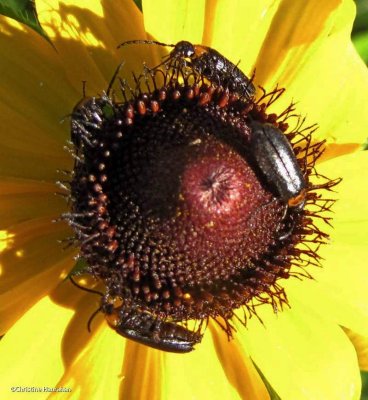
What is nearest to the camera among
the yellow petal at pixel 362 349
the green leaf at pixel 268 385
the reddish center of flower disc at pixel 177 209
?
the reddish center of flower disc at pixel 177 209

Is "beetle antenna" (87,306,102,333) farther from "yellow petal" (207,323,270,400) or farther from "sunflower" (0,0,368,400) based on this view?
"yellow petal" (207,323,270,400)

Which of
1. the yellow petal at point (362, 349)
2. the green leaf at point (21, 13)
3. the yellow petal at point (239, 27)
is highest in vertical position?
the yellow petal at point (239, 27)

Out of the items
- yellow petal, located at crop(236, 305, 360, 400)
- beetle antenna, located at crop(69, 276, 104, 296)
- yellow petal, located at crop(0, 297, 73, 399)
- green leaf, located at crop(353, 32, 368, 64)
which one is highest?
green leaf, located at crop(353, 32, 368, 64)

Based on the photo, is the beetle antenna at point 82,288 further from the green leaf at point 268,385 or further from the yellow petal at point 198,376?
the green leaf at point 268,385

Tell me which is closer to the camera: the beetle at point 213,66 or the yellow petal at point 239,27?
the beetle at point 213,66

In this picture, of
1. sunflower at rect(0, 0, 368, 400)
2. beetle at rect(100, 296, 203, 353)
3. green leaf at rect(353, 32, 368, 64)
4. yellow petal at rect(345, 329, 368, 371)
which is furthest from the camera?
green leaf at rect(353, 32, 368, 64)

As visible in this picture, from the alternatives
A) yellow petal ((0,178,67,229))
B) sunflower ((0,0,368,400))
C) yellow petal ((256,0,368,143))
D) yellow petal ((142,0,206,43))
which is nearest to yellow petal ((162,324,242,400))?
sunflower ((0,0,368,400))

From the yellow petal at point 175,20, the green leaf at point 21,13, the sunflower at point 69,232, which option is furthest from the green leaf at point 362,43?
the green leaf at point 21,13
